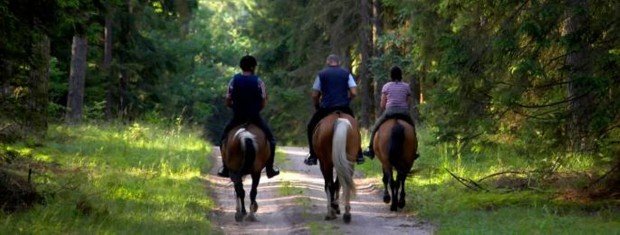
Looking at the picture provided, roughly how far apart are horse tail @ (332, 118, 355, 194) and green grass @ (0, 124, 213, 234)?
2.09 metres

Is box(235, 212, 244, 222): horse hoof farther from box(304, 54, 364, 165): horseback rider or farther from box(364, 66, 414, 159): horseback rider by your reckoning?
box(364, 66, 414, 159): horseback rider

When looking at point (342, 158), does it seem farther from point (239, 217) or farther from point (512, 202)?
point (512, 202)

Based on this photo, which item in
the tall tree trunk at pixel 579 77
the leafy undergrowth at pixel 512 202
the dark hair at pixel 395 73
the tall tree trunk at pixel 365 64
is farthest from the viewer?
the tall tree trunk at pixel 365 64

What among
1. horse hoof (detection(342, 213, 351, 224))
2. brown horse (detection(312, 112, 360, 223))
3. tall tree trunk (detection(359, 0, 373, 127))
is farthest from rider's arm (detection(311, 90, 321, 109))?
tall tree trunk (detection(359, 0, 373, 127))

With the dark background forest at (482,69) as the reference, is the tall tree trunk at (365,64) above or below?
above

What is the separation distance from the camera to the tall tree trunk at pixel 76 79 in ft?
80.9

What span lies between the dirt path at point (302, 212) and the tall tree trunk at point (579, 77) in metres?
2.52

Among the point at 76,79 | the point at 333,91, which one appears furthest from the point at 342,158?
the point at 76,79

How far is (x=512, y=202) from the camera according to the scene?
1190 cm

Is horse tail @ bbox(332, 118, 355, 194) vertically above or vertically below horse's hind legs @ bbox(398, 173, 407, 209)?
above

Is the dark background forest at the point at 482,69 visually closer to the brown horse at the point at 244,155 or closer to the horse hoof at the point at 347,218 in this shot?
the horse hoof at the point at 347,218

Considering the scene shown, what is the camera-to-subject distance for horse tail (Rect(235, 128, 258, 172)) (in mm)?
11688

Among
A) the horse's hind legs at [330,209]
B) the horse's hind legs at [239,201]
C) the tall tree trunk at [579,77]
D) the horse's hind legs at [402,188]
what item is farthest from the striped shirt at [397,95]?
the horse's hind legs at [239,201]

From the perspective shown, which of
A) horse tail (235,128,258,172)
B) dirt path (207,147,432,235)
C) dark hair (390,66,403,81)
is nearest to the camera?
dirt path (207,147,432,235)
